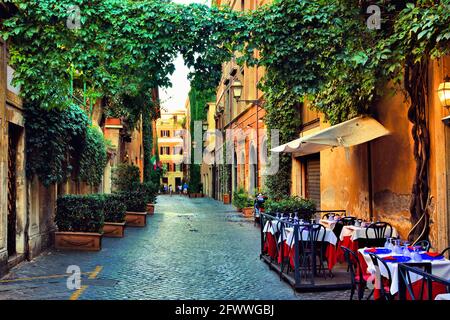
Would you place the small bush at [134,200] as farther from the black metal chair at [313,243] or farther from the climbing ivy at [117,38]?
the black metal chair at [313,243]

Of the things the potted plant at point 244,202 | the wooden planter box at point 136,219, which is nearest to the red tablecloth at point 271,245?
the wooden planter box at point 136,219

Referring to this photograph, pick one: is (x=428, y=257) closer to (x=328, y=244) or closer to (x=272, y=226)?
(x=328, y=244)

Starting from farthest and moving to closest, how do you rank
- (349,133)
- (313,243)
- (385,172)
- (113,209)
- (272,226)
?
1. (113,209)
2. (385,172)
3. (349,133)
4. (272,226)
5. (313,243)

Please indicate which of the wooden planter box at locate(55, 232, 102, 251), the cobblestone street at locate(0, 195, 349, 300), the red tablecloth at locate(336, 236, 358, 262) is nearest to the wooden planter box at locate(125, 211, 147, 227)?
the cobblestone street at locate(0, 195, 349, 300)

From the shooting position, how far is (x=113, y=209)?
15.0 m

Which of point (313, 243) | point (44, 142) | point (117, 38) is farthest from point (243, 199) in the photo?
point (117, 38)

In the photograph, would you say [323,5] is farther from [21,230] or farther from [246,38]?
[21,230]

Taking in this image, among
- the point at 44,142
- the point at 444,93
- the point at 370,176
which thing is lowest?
the point at 370,176

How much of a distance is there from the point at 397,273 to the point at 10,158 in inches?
319

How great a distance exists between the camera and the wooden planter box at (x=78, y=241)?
1173 cm

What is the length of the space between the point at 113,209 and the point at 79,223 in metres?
3.05

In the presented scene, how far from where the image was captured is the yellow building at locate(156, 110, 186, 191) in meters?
84.5

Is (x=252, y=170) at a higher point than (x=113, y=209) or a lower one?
higher

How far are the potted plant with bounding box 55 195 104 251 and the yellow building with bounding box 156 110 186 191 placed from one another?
70.2 meters
